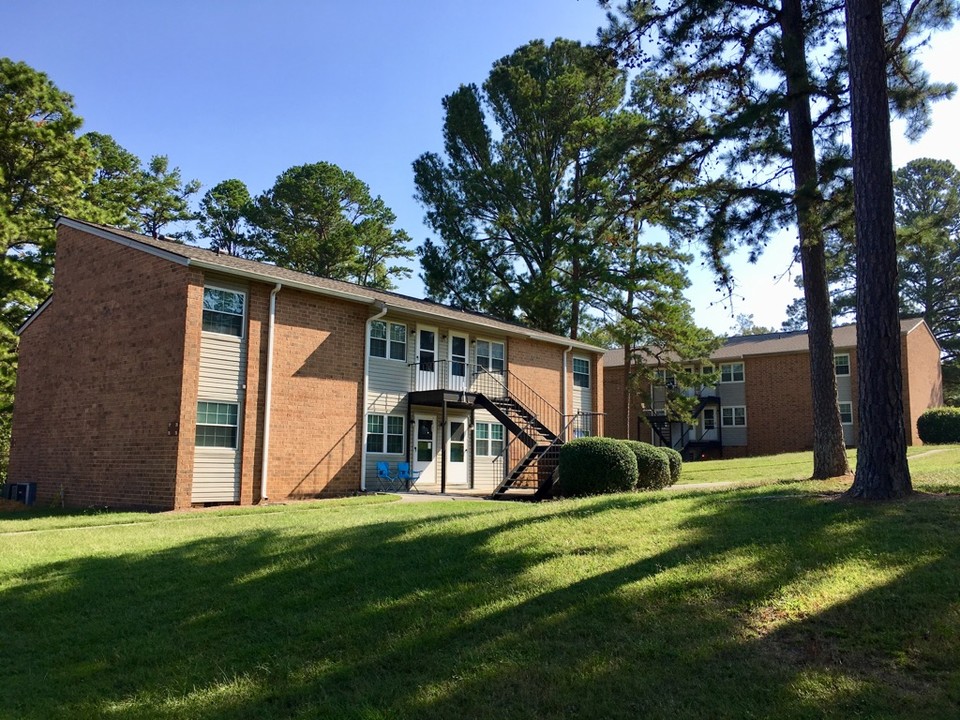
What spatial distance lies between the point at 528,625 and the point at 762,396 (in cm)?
3611

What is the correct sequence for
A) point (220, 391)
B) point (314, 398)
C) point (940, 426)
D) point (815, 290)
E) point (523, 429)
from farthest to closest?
point (940, 426), point (523, 429), point (314, 398), point (220, 391), point (815, 290)

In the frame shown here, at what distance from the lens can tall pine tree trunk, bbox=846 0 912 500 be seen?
8242 millimetres

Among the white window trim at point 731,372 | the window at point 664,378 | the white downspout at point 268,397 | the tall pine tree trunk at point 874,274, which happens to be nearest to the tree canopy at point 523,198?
the window at point 664,378

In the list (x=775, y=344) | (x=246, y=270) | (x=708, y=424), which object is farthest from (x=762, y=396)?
(x=246, y=270)

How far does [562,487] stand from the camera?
640 inches

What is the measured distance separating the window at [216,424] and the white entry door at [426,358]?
244 inches

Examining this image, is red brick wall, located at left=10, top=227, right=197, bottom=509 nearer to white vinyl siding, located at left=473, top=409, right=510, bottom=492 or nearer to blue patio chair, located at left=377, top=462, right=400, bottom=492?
blue patio chair, located at left=377, top=462, right=400, bottom=492

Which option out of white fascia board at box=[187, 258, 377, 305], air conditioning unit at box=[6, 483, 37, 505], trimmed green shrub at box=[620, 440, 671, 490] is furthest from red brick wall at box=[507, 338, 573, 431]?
air conditioning unit at box=[6, 483, 37, 505]

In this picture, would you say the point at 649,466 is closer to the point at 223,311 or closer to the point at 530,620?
the point at 223,311

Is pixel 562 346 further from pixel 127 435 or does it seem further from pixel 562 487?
pixel 127 435

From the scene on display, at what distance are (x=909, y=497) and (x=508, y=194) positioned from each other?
27671 millimetres

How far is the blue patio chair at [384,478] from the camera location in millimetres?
20125

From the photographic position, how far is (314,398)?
18.6 m

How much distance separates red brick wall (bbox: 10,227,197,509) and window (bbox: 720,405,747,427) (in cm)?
3130
